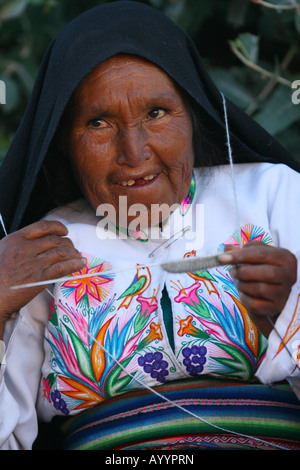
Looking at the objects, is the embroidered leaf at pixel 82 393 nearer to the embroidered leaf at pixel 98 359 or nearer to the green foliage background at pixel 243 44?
the embroidered leaf at pixel 98 359

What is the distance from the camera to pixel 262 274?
57.5 inches

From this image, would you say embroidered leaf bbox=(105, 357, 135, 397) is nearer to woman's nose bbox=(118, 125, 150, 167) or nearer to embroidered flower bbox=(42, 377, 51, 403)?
embroidered flower bbox=(42, 377, 51, 403)

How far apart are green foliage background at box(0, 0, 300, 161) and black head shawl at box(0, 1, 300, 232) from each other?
73cm

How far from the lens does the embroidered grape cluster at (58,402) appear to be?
189 centimetres

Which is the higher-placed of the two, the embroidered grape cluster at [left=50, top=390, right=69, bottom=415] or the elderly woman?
the elderly woman

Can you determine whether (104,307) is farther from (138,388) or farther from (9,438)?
(9,438)

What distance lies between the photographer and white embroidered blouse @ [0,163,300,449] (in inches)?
70.9

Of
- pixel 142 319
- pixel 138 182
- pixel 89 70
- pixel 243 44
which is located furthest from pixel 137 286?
pixel 243 44

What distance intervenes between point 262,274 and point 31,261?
610mm

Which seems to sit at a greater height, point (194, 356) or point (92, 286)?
point (92, 286)

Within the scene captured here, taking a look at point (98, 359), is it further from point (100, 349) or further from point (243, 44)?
point (243, 44)

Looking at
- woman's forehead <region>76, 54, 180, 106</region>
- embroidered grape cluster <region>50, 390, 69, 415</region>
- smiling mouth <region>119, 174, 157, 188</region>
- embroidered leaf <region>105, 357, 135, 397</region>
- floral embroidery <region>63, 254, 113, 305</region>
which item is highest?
woman's forehead <region>76, 54, 180, 106</region>

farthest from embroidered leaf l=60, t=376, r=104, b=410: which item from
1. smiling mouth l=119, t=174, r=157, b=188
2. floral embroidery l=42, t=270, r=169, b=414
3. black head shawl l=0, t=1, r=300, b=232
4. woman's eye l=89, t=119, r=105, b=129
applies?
woman's eye l=89, t=119, r=105, b=129
